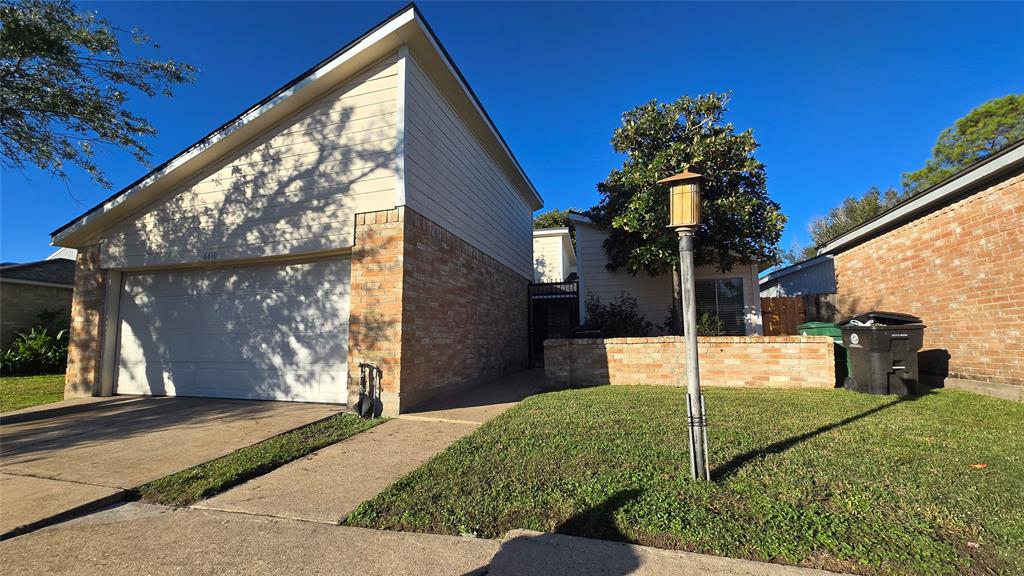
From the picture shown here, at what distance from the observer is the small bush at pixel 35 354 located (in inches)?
443

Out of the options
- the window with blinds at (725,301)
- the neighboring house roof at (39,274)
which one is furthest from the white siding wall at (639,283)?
the neighboring house roof at (39,274)

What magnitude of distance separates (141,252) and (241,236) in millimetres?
2509

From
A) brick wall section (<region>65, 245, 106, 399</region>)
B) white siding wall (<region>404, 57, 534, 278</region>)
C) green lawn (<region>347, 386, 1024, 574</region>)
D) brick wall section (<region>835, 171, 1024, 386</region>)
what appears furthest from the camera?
brick wall section (<region>65, 245, 106, 399</region>)

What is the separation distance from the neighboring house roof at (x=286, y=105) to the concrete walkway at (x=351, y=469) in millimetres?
5489

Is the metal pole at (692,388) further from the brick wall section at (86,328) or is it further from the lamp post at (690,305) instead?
the brick wall section at (86,328)

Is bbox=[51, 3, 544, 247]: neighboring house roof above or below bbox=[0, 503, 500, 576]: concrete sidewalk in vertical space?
above

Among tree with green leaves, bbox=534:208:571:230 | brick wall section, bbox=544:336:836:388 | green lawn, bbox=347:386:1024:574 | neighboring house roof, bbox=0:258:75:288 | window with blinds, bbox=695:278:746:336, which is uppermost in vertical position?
tree with green leaves, bbox=534:208:571:230

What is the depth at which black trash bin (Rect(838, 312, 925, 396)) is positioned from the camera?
256 inches

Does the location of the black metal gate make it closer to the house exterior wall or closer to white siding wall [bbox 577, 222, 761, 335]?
white siding wall [bbox 577, 222, 761, 335]

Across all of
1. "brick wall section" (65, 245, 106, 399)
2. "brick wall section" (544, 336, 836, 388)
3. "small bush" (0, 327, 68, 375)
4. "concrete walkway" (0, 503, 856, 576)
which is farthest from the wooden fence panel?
"small bush" (0, 327, 68, 375)

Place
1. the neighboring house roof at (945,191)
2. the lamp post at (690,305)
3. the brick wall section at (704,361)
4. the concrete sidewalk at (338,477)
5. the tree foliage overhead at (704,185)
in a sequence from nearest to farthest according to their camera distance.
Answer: the concrete sidewalk at (338,477), the lamp post at (690,305), the neighboring house roof at (945,191), the brick wall section at (704,361), the tree foliage overhead at (704,185)

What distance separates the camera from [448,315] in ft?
25.5

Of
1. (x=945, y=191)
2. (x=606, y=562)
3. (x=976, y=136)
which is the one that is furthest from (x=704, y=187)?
(x=976, y=136)

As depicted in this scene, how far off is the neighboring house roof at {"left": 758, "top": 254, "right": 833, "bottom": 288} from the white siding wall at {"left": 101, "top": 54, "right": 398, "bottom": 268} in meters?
14.7
